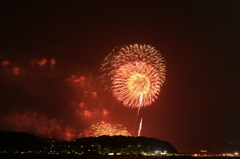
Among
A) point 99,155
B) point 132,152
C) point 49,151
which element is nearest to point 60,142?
point 49,151

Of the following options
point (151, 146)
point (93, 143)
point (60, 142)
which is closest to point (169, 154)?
point (151, 146)

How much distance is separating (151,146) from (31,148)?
178 ft

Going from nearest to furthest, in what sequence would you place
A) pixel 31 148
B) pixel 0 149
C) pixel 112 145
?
pixel 0 149 → pixel 31 148 → pixel 112 145

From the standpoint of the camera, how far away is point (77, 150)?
546ft

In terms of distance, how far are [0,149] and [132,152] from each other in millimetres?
54835

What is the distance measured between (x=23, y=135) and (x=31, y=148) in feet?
22.9

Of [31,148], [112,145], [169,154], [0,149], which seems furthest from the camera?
[169,154]

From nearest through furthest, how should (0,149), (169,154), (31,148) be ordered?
(0,149)
(31,148)
(169,154)

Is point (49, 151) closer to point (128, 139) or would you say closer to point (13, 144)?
point (13, 144)

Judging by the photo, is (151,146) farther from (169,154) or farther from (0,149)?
(0,149)

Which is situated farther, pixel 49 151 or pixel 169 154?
pixel 169 154

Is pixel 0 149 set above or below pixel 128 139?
below

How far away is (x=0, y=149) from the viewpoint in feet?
484

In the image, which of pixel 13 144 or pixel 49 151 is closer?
pixel 13 144
